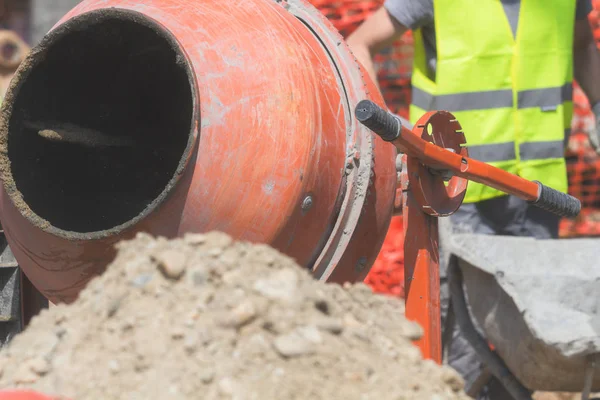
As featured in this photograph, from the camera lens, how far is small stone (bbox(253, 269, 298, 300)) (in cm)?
146

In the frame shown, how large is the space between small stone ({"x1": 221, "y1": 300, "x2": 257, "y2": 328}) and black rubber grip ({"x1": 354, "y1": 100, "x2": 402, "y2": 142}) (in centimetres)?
60

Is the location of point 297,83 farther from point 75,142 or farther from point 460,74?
point 460,74

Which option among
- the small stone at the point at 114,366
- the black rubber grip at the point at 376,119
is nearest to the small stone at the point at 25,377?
the small stone at the point at 114,366

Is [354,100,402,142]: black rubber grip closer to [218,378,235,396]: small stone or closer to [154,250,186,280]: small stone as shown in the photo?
[154,250,186,280]: small stone

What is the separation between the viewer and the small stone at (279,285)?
1465mm

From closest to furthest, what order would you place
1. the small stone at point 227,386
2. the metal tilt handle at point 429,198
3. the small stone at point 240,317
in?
1. the small stone at point 227,386
2. the small stone at point 240,317
3. the metal tilt handle at point 429,198

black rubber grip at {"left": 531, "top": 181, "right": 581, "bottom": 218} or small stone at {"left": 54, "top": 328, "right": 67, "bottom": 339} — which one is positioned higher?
black rubber grip at {"left": 531, "top": 181, "right": 581, "bottom": 218}

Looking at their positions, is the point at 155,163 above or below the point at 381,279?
above

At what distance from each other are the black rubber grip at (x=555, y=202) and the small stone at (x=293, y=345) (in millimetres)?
1067

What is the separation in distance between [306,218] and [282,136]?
0.20m

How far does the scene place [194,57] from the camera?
1.97 metres

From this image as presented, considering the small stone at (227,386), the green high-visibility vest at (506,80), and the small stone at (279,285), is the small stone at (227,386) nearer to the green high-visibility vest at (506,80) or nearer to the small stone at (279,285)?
the small stone at (279,285)

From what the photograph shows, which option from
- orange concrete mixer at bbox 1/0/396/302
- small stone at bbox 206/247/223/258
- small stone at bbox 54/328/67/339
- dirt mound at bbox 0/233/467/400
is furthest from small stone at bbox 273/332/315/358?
orange concrete mixer at bbox 1/0/396/302

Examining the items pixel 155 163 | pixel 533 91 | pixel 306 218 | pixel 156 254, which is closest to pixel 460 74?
pixel 533 91
